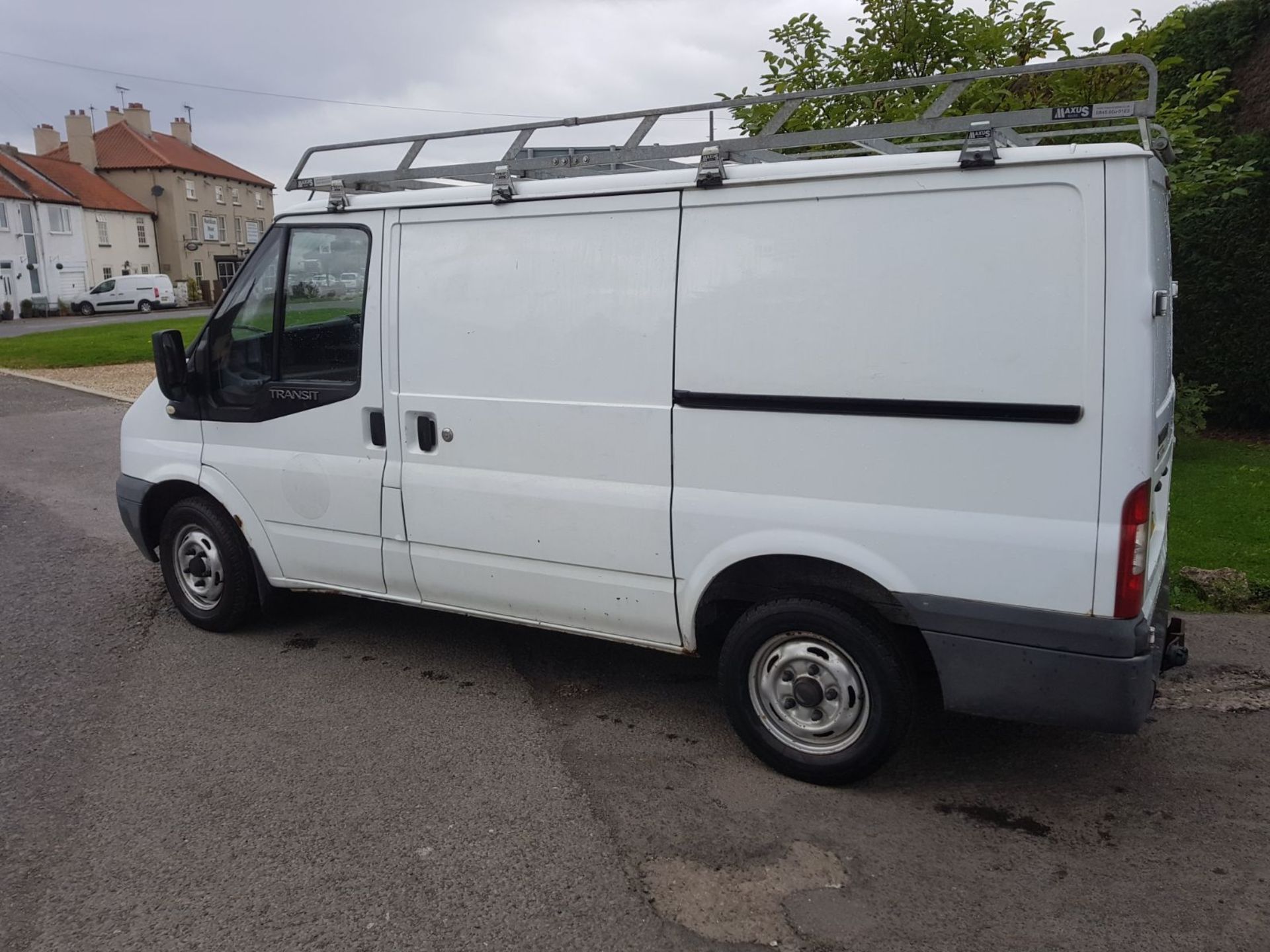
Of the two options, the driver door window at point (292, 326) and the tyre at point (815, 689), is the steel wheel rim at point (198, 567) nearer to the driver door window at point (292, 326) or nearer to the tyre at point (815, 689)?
the driver door window at point (292, 326)

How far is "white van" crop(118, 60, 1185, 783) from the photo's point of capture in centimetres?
344

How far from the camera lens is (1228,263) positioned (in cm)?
984

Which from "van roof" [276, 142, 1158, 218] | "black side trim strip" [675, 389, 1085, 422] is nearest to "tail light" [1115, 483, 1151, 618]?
"black side trim strip" [675, 389, 1085, 422]

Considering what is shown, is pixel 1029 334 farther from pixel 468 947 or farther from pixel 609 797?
pixel 468 947

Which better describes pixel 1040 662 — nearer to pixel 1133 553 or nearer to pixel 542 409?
pixel 1133 553

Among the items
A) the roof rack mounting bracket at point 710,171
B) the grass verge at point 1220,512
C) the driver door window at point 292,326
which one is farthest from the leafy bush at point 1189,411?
the driver door window at point 292,326

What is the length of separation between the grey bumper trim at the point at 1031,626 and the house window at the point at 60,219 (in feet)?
195

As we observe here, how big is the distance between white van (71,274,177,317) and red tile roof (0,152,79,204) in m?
6.85

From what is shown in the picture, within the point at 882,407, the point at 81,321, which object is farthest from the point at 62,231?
the point at 882,407

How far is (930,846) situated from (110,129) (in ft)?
240

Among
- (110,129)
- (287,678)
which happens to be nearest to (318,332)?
(287,678)

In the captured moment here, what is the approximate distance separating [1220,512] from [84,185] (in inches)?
2504

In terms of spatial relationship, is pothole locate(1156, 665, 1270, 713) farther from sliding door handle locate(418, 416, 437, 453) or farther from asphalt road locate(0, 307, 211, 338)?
asphalt road locate(0, 307, 211, 338)

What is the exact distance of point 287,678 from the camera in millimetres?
5152
